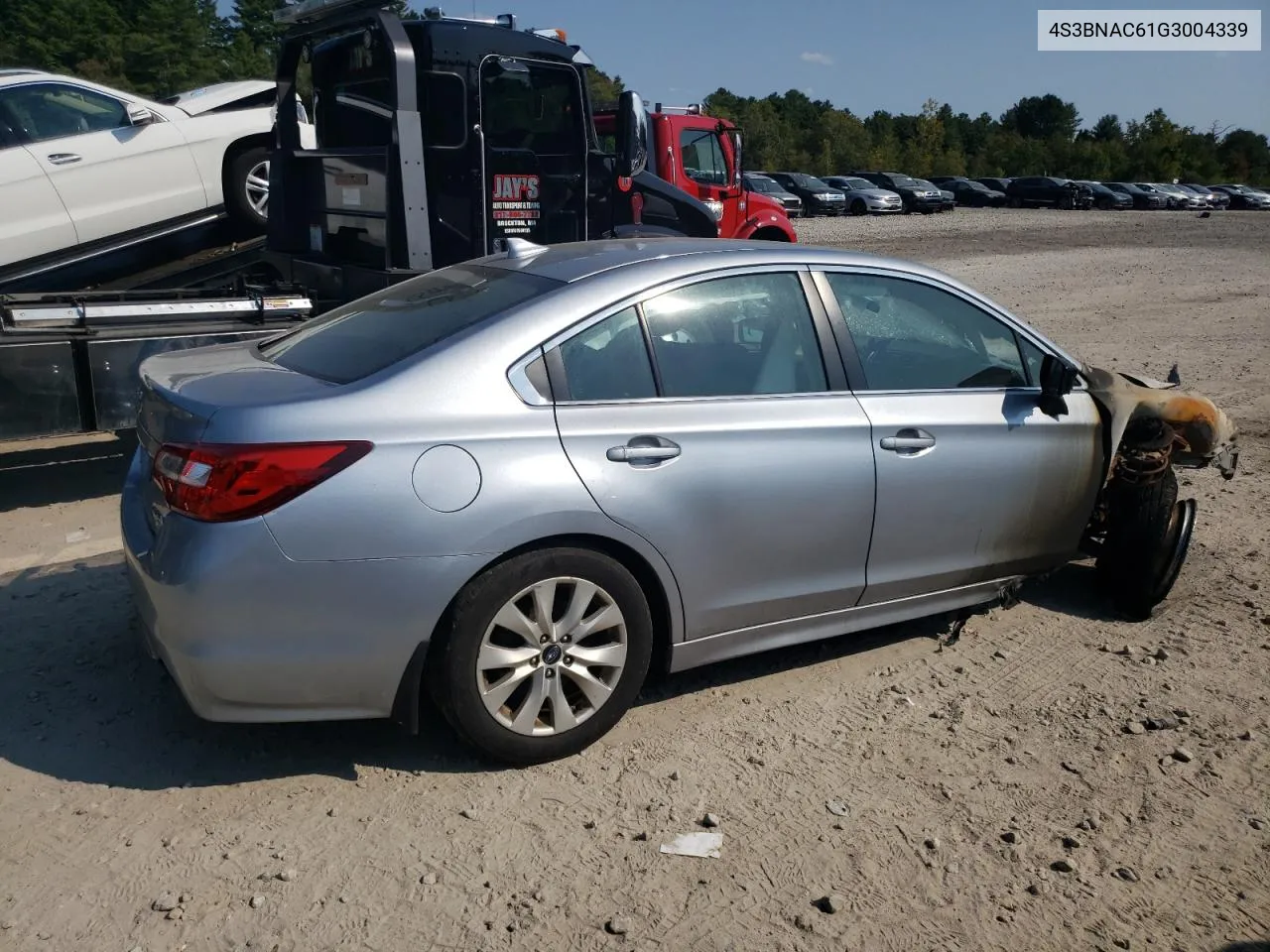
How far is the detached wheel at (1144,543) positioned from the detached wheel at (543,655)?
2.41 m

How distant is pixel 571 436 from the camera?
3637mm

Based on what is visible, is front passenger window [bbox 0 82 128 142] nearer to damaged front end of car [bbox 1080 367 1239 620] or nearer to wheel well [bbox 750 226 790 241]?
damaged front end of car [bbox 1080 367 1239 620]

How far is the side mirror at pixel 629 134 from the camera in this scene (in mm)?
8430

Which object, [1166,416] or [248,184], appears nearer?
[1166,416]

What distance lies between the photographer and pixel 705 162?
15.0 metres

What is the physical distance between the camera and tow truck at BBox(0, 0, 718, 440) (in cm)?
616

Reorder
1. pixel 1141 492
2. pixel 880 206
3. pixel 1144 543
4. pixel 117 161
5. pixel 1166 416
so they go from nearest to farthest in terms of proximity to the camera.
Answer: pixel 1144 543
pixel 1141 492
pixel 1166 416
pixel 117 161
pixel 880 206

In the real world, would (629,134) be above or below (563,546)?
above

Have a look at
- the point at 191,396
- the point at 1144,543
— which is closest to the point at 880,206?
the point at 1144,543

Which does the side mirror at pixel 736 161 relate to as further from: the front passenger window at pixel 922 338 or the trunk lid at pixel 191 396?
the trunk lid at pixel 191 396

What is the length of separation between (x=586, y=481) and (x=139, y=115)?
681 centimetres

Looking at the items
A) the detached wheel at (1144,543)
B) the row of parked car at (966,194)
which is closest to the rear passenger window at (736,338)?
the detached wheel at (1144,543)

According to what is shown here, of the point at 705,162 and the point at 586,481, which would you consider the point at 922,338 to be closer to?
the point at 586,481

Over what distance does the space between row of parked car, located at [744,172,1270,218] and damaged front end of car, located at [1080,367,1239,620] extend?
33.1 metres
